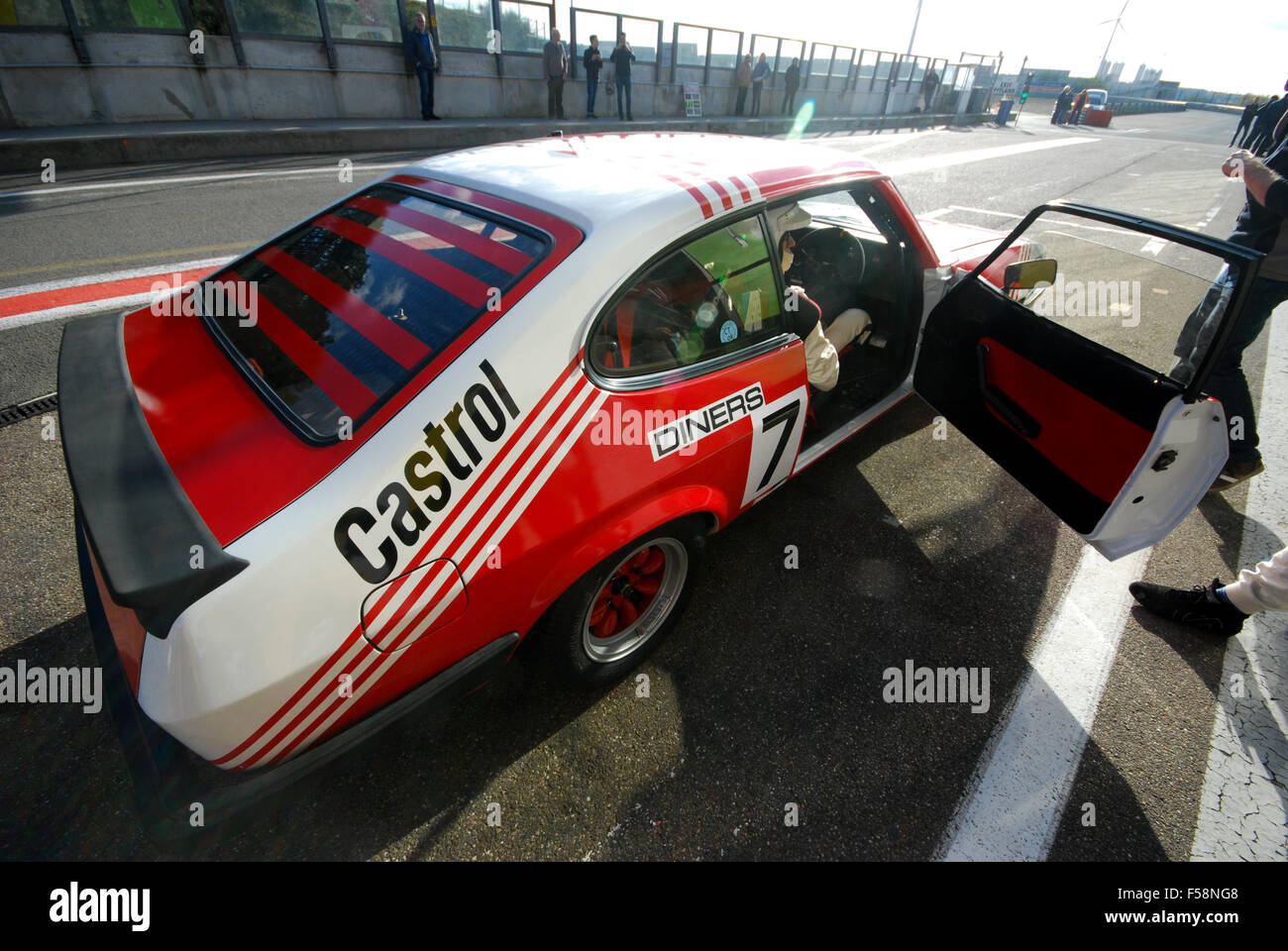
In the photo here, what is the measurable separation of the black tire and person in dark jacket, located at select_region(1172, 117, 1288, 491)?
2757 millimetres

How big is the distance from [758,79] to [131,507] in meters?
21.7

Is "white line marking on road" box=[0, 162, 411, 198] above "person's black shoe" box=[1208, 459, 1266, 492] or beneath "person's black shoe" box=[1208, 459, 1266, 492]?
above

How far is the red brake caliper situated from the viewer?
2061mm

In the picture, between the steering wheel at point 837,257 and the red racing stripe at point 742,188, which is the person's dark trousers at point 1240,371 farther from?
the red racing stripe at point 742,188

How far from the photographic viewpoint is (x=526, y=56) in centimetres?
1362

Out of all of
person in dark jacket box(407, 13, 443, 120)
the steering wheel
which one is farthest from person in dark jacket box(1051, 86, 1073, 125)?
the steering wheel

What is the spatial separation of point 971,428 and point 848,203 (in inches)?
90.4

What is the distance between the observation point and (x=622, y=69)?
14438mm

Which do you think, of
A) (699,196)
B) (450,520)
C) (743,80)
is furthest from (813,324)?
(743,80)

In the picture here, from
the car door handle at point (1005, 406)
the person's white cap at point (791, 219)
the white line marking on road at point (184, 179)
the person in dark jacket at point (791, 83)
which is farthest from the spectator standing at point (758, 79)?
the car door handle at point (1005, 406)

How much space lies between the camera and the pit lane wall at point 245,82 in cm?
903

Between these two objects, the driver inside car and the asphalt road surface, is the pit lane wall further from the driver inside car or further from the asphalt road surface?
the driver inside car
